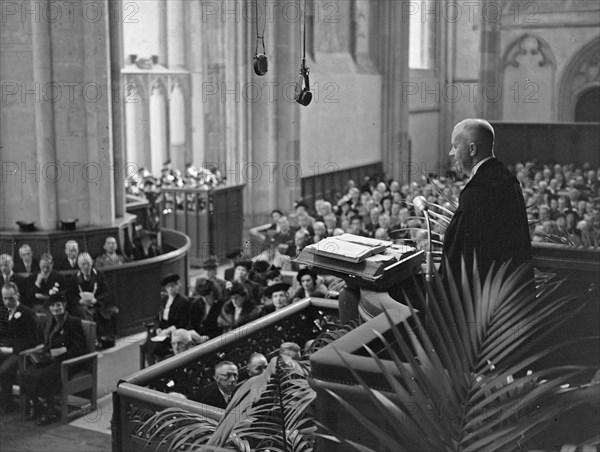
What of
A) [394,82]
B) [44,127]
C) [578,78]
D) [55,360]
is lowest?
[55,360]

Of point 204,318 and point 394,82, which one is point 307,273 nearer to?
point 204,318

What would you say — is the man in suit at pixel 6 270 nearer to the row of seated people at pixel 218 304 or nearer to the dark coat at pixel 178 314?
the row of seated people at pixel 218 304

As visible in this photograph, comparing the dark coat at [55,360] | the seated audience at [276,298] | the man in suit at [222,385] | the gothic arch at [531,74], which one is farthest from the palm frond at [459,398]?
the gothic arch at [531,74]

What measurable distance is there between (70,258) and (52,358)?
9.69 ft

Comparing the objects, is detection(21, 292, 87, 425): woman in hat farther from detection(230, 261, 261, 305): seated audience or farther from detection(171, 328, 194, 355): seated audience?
detection(230, 261, 261, 305): seated audience

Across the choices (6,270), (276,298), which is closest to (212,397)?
(276,298)

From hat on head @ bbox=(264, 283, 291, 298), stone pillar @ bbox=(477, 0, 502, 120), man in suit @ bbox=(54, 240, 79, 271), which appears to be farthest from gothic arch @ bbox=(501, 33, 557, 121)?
hat on head @ bbox=(264, 283, 291, 298)

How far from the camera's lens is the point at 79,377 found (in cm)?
888

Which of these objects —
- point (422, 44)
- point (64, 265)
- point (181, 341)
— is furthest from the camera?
point (422, 44)

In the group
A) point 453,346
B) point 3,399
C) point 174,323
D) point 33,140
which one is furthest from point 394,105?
point 453,346

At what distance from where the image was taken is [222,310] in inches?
378

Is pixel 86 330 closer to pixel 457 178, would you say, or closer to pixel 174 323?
pixel 174 323

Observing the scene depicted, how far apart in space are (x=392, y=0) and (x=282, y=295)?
55.8 ft

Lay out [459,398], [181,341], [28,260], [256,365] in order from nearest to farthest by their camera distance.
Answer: [459,398] < [256,365] < [181,341] < [28,260]
